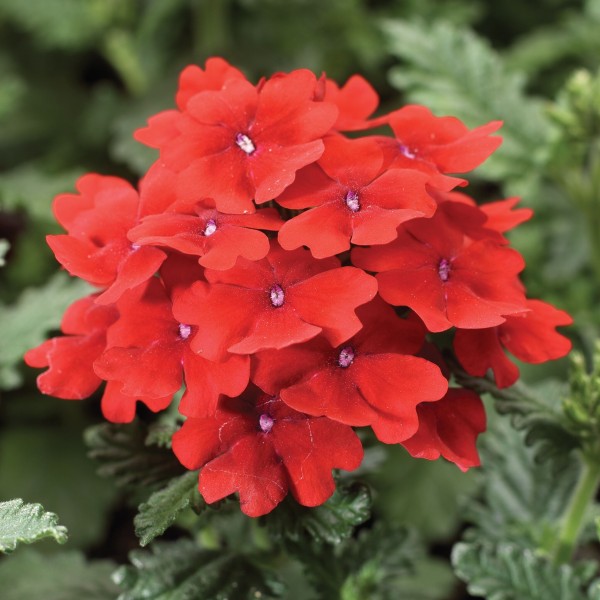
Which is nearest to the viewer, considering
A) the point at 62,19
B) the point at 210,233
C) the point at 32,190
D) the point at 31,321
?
the point at 210,233

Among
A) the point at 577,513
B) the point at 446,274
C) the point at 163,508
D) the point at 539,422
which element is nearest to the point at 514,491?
the point at 577,513

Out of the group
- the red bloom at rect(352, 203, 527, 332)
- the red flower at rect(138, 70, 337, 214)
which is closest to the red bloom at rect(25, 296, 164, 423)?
the red flower at rect(138, 70, 337, 214)

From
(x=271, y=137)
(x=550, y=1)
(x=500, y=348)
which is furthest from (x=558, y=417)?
(x=550, y=1)

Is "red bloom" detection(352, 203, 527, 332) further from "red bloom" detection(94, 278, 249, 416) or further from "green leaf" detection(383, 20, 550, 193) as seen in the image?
"green leaf" detection(383, 20, 550, 193)

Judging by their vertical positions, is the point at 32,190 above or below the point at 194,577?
below

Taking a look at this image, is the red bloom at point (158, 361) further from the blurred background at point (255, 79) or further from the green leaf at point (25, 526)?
the blurred background at point (255, 79)

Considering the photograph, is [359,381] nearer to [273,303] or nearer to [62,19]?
[273,303]
